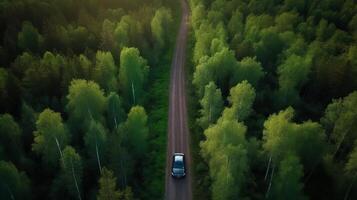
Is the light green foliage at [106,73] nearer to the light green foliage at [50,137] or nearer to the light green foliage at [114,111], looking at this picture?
the light green foliage at [114,111]

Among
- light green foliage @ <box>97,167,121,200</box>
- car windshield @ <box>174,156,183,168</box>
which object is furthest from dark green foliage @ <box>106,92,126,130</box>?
light green foliage @ <box>97,167,121,200</box>

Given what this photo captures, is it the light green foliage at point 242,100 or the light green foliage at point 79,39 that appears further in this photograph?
the light green foliage at point 79,39

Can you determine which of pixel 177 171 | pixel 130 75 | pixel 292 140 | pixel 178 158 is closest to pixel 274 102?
pixel 292 140

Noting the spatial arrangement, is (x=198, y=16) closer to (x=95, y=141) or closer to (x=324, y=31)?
(x=324, y=31)

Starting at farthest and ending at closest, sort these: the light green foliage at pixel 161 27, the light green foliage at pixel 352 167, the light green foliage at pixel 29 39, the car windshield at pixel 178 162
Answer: the light green foliage at pixel 161 27 < the light green foliage at pixel 29 39 < the car windshield at pixel 178 162 < the light green foliage at pixel 352 167

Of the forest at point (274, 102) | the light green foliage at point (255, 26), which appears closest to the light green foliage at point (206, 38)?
the forest at point (274, 102)

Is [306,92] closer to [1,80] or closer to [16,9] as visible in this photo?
[1,80]

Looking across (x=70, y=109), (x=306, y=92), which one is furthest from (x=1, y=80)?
(x=306, y=92)
